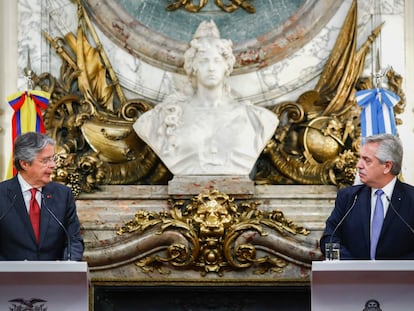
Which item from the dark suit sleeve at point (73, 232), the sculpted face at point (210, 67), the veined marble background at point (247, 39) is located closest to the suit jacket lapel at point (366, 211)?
the dark suit sleeve at point (73, 232)

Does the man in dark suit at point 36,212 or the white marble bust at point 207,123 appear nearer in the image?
the man in dark suit at point 36,212

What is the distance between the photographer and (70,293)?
7.00 metres

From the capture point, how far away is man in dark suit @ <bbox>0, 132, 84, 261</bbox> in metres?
7.80

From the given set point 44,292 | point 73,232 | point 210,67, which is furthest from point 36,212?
point 210,67

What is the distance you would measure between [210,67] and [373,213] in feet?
9.01

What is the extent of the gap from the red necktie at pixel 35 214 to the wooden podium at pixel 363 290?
5.90 ft

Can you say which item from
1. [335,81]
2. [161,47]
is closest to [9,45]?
[161,47]

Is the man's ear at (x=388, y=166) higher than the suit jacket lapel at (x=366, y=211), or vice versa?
the man's ear at (x=388, y=166)

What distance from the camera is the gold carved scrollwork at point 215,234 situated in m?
9.66

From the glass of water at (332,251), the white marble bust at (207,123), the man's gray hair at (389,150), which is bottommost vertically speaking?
the glass of water at (332,251)

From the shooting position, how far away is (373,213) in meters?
7.79

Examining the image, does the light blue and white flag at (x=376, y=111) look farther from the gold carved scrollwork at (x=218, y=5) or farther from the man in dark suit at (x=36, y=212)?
the man in dark suit at (x=36, y=212)

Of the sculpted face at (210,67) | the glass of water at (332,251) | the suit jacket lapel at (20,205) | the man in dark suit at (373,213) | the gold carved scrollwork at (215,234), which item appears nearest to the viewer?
the glass of water at (332,251)

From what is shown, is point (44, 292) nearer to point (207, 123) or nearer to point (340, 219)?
point (340, 219)
